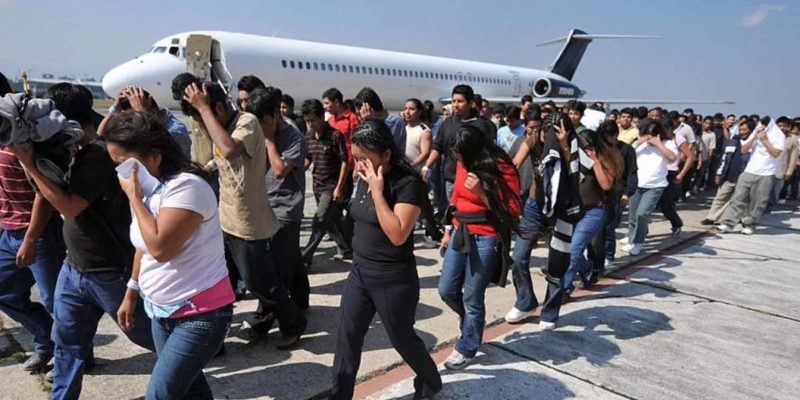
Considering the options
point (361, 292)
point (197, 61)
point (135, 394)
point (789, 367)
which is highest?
point (197, 61)

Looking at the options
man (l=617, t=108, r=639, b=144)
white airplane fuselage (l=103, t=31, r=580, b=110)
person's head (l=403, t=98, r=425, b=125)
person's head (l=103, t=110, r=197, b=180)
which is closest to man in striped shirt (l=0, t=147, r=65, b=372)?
person's head (l=103, t=110, r=197, b=180)

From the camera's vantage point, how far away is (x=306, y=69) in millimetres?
16516

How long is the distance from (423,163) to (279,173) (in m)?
2.97

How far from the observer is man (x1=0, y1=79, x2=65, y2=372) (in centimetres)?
277

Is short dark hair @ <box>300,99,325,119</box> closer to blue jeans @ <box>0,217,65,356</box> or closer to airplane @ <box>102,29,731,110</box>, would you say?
blue jeans @ <box>0,217,65,356</box>

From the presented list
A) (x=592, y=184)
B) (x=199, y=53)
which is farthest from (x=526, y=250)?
(x=199, y=53)

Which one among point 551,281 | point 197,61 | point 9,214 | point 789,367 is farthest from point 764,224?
point 197,61

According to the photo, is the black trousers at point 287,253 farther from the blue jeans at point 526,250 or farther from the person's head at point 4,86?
the person's head at point 4,86

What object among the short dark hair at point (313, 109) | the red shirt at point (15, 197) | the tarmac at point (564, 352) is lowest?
the tarmac at point (564, 352)

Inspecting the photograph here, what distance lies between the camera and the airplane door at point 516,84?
2973 centimetres

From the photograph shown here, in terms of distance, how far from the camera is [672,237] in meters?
7.36

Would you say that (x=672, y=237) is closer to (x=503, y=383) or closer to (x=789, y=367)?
(x=789, y=367)

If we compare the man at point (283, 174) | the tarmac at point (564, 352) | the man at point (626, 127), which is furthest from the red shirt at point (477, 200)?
the man at point (626, 127)

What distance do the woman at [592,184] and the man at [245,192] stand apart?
2.35 m
